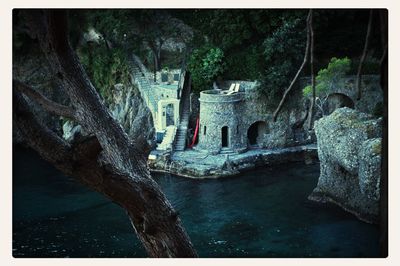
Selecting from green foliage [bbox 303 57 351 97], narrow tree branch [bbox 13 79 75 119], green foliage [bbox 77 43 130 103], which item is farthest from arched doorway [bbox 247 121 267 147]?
narrow tree branch [bbox 13 79 75 119]

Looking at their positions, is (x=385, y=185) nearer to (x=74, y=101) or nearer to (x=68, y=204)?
(x=74, y=101)

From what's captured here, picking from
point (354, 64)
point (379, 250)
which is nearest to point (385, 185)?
point (379, 250)

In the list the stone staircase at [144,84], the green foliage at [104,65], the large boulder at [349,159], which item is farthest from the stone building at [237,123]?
the green foliage at [104,65]

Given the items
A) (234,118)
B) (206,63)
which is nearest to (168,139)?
(234,118)

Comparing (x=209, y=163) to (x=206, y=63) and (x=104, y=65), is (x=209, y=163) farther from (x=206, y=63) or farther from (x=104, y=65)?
(x=104, y=65)

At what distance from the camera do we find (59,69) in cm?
350

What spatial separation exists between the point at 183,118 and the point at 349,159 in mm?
4346

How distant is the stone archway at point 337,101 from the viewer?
778cm

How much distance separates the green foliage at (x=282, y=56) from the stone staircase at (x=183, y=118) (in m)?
1.52

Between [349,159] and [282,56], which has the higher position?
[282,56]

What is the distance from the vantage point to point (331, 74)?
7371mm

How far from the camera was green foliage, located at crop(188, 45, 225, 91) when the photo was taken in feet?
33.9

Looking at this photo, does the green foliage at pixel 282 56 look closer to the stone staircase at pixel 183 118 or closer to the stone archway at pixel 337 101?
the stone archway at pixel 337 101

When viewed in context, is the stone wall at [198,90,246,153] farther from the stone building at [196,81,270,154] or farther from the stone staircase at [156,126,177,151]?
the stone staircase at [156,126,177,151]
